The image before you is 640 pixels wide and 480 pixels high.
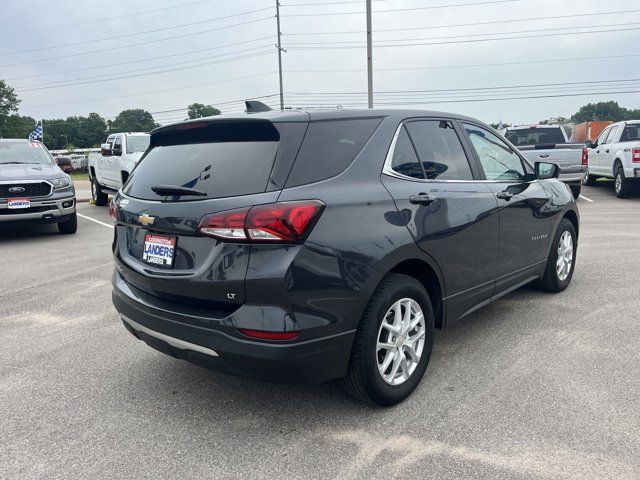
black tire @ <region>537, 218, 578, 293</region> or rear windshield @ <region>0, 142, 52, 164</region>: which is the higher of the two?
rear windshield @ <region>0, 142, 52, 164</region>

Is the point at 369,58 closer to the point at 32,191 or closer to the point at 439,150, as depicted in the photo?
the point at 32,191

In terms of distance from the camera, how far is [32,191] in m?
8.93

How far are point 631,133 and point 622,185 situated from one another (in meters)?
1.52

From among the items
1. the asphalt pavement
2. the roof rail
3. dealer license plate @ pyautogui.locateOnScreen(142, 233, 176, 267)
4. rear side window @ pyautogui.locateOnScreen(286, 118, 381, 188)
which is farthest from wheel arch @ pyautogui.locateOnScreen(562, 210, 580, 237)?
dealer license plate @ pyautogui.locateOnScreen(142, 233, 176, 267)

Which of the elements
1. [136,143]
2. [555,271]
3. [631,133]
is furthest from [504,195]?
[631,133]

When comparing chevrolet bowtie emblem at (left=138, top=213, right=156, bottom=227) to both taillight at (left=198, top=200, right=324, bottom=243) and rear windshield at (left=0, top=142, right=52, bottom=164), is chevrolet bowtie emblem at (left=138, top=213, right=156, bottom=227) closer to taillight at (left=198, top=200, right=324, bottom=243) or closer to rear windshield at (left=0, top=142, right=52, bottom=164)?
taillight at (left=198, top=200, right=324, bottom=243)

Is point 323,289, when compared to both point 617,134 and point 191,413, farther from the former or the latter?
point 617,134

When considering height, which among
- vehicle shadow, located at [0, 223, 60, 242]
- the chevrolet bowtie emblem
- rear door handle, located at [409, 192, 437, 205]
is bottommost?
vehicle shadow, located at [0, 223, 60, 242]

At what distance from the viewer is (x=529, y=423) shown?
9.60 ft

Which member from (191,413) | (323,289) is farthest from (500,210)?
(191,413)

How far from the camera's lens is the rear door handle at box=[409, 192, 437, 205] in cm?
320

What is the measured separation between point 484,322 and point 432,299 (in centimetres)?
127

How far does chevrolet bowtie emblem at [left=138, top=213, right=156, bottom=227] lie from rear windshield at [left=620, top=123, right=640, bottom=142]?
13977 mm

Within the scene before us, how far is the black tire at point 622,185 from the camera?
1325cm
